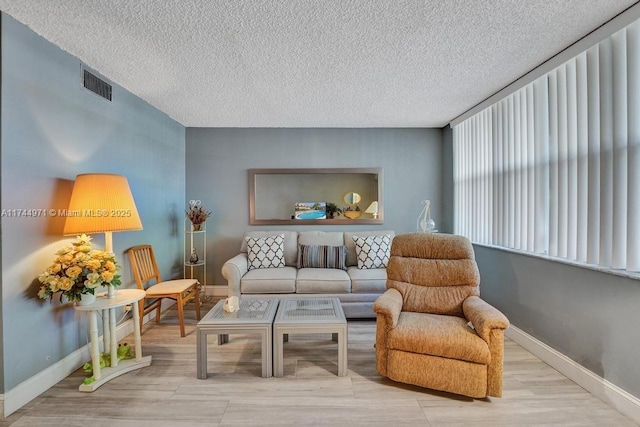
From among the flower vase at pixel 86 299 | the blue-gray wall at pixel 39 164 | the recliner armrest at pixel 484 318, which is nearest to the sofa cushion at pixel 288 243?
the blue-gray wall at pixel 39 164

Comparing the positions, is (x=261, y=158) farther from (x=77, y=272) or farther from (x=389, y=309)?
(x=389, y=309)

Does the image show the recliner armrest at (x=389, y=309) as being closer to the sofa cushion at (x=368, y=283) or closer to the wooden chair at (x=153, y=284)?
the sofa cushion at (x=368, y=283)

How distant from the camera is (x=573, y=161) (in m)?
2.18

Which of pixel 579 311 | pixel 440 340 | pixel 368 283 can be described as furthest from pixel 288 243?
pixel 579 311

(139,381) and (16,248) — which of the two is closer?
(16,248)

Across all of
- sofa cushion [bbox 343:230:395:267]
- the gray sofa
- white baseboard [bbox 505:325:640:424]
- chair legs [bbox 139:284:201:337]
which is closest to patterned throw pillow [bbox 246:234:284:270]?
the gray sofa

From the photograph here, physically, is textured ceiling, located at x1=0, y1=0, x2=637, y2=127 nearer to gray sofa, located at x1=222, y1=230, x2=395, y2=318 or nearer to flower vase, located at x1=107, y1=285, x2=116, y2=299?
flower vase, located at x1=107, y1=285, x2=116, y2=299

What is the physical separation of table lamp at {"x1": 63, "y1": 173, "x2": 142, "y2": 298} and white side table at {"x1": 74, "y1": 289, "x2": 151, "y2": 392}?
147 millimetres

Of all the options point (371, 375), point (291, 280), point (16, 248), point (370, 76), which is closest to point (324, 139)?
point (370, 76)

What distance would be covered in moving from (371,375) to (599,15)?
2.90 m

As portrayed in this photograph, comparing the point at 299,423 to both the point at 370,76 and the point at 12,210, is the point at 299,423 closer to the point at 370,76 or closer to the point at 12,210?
the point at 12,210

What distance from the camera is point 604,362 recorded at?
6.33 feet

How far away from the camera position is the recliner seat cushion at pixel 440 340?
6.19 ft

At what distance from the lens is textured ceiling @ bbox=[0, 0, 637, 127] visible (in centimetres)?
176
